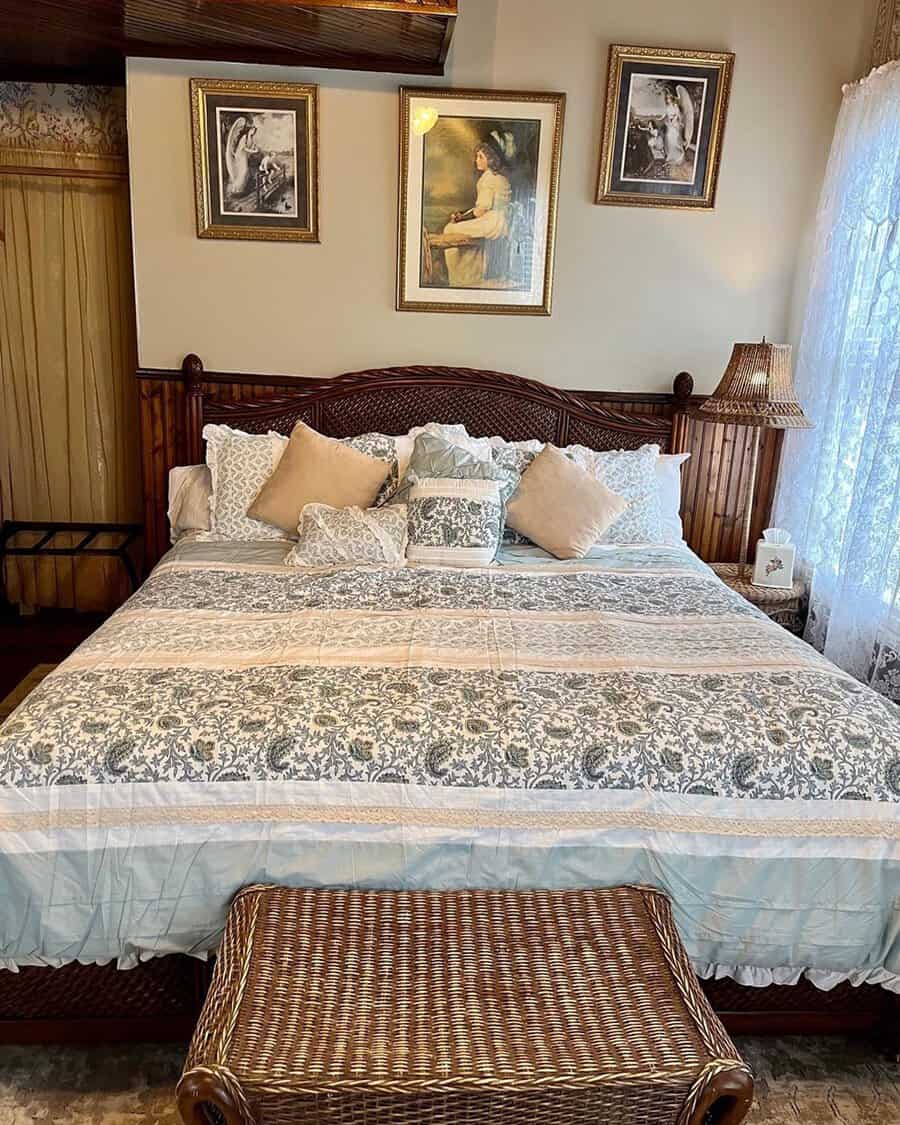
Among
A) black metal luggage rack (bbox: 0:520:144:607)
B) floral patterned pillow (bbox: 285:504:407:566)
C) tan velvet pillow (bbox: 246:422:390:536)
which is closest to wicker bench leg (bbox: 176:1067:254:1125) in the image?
floral patterned pillow (bbox: 285:504:407:566)

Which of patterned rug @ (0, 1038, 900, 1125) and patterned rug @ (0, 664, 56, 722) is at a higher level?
patterned rug @ (0, 664, 56, 722)

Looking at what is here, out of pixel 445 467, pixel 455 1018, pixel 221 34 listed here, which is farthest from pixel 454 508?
pixel 221 34

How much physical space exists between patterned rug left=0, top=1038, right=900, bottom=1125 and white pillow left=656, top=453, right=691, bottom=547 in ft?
5.87

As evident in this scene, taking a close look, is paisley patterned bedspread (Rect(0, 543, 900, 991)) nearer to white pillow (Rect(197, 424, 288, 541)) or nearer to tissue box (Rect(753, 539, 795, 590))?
white pillow (Rect(197, 424, 288, 541))

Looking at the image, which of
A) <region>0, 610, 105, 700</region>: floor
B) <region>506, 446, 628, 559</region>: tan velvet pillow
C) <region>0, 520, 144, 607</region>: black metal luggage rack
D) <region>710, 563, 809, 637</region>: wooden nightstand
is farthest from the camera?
<region>0, 520, 144, 607</region>: black metal luggage rack

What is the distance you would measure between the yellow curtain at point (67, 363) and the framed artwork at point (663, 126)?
2.05 metres

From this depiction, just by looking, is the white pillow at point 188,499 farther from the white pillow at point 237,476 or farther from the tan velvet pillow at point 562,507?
the tan velvet pillow at point 562,507

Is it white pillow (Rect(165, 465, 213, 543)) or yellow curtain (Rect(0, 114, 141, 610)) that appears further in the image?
yellow curtain (Rect(0, 114, 141, 610))

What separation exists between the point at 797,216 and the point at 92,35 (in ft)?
9.06

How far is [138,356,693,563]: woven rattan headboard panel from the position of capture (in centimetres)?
350

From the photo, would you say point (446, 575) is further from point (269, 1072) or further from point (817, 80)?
point (817, 80)

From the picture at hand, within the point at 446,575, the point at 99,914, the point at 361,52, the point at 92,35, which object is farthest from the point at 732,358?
the point at 99,914

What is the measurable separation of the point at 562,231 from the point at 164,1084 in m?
3.12

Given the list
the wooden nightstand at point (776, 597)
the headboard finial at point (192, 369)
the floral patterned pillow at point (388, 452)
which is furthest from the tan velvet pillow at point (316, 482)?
the wooden nightstand at point (776, 597)
